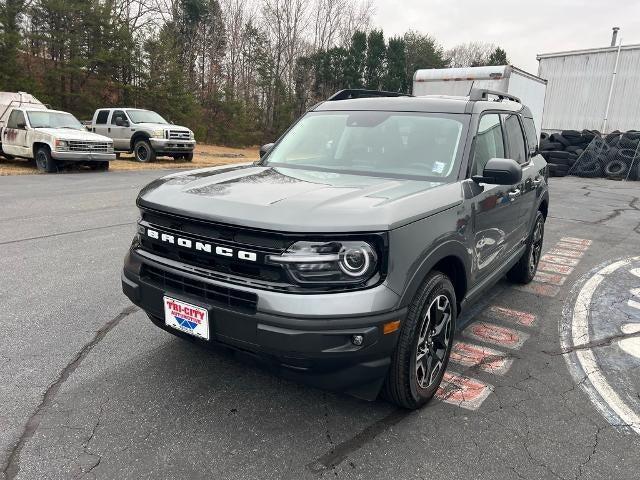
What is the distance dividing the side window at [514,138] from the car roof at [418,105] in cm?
18

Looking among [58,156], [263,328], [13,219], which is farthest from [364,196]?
[58,156]

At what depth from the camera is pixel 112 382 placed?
3.14 meters

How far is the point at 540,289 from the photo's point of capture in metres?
5.48

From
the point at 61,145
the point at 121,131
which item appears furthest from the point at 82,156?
the point at 121,131

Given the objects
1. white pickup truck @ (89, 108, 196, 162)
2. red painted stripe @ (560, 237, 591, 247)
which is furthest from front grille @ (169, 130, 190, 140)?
red painted stripe @ (560, 237, 591, 247)

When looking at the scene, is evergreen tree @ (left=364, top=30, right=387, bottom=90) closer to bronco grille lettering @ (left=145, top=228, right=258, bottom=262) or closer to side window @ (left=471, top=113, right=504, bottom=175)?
side window @ (left=471, top=113, right=504, bottom=175)

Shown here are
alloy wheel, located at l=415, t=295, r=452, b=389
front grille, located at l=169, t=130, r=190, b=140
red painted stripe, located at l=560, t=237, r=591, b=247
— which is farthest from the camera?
front grille, located at l=169, t=130, r=190, b=140

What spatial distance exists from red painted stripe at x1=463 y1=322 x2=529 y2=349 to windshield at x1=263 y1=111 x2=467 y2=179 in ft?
5.01

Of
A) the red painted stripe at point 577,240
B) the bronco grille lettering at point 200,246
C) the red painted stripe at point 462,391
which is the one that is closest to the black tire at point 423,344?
the red painted stripe at point 462,391

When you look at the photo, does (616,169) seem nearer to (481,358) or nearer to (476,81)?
(476,81)

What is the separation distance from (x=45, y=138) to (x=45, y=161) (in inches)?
26.3

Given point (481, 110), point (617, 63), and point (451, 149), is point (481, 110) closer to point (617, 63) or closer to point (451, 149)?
point (451, 149)

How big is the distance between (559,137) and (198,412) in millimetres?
20659

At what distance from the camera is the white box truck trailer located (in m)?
14.3
